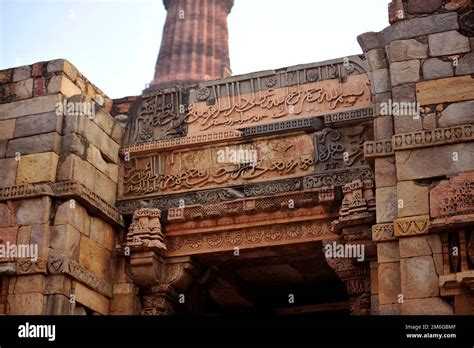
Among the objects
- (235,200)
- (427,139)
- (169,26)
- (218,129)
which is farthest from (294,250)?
(169,26)

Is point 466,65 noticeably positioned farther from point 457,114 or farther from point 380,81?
point 380,81

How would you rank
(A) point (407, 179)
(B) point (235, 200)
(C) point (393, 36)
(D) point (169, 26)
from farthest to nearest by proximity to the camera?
(D) point (169, 26)
(B) point (235, 200)
(C) point (393, 36)
(A) point (407, 179)

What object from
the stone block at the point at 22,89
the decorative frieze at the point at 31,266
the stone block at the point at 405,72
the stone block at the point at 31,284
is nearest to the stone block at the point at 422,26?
the stone block at the point at 405,72

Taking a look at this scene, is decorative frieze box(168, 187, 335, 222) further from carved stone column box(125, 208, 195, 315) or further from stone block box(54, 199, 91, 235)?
stone block box(54, 199, 91, 235)

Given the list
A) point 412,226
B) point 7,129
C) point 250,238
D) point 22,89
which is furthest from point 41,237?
point 412,226

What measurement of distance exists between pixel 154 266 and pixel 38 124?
93.3 inches

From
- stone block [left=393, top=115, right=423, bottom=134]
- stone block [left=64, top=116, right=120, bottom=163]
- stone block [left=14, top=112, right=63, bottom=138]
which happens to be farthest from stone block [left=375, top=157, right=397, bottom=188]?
stone block [left=14, top=112, right=63, bottom=138]

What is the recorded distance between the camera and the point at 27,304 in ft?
33.3

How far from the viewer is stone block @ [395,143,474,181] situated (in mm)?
9148

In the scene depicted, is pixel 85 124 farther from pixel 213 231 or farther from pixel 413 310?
pixel 413 310

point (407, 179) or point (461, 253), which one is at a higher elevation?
point (407, 179)

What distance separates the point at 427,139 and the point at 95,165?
4470 millimetres

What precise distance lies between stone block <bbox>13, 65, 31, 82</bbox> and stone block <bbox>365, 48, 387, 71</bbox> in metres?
4.53

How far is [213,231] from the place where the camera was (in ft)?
37.5
